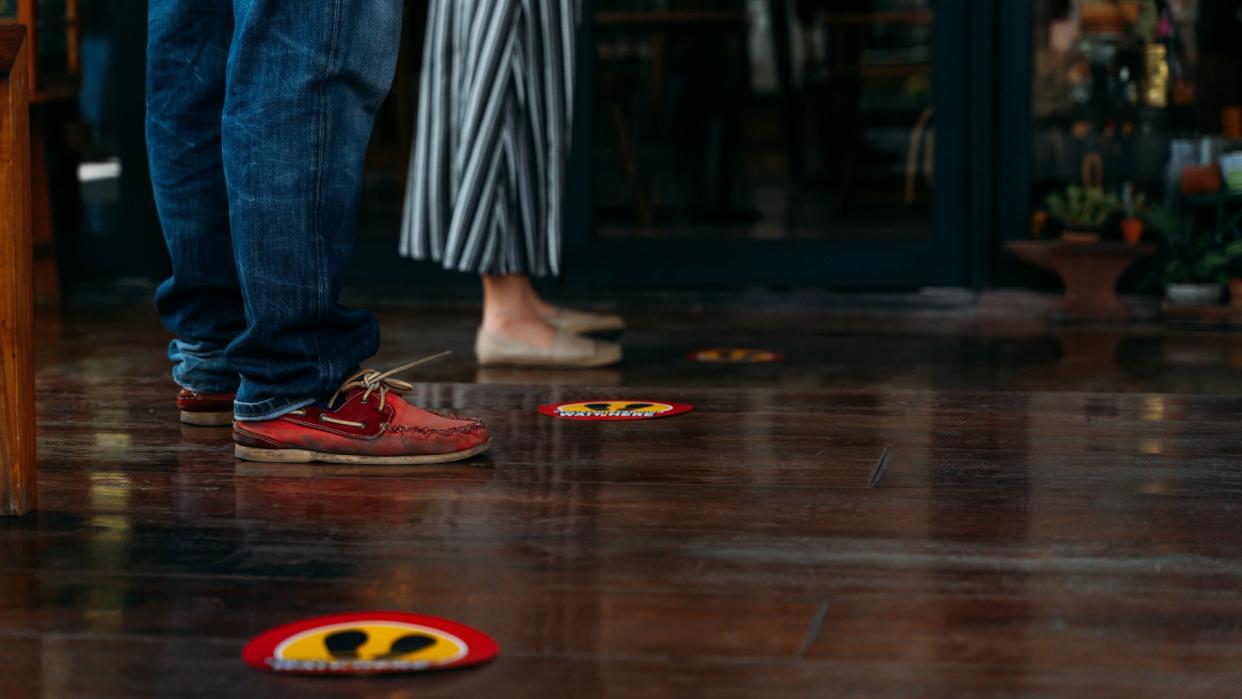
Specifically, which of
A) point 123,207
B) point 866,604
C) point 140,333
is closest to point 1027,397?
point 866,604

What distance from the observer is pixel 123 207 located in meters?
3.77

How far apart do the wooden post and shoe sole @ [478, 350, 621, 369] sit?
119cm

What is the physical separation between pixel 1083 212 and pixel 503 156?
4.48 ft

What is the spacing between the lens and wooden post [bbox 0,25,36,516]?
1.46 meters

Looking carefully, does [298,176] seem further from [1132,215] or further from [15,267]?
[1132,215]

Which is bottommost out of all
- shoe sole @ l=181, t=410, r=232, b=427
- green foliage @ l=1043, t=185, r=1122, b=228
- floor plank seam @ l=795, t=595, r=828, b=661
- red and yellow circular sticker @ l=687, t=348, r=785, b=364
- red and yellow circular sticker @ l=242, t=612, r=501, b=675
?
floor plank seam @ l=795, t=595, r=828, b=661

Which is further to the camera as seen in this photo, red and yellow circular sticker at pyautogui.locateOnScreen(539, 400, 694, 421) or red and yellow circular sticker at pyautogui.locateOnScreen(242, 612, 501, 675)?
red and yellow circular sticker at pyautogui.locateOnScreen(539, 400, 694, 421)

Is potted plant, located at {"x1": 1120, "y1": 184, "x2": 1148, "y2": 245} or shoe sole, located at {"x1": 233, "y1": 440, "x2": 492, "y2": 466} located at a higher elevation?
potted plant, located at {"x1": 1120, "y1": 184, "x2": 1148, "y2": 245}

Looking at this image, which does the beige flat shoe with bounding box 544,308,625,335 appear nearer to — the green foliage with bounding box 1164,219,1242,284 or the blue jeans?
the blue jeans

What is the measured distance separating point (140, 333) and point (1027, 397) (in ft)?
5.78

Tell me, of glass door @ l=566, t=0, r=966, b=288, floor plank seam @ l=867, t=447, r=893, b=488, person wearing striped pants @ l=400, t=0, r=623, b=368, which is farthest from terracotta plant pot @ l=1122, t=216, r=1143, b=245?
floor plank seam @ l=867, t=447, r=893, b=488

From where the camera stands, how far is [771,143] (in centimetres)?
376

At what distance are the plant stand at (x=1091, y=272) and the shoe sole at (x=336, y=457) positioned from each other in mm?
1873

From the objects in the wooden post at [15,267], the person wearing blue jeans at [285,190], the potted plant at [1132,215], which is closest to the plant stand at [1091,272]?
the potted plant at [1132,215]
